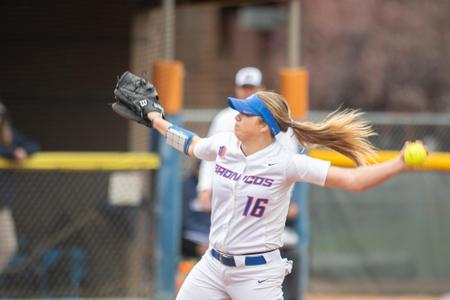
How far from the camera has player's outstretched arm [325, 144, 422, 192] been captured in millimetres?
4840

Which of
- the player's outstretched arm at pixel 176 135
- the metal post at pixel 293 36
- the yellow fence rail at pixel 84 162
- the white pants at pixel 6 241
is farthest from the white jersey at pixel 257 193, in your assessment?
the metal post at pixel 293 36

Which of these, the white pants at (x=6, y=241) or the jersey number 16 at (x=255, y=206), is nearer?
the jersey number 16 at (x=255, y=206)

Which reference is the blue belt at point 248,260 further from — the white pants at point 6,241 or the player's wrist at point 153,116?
the white pants at point 6,241

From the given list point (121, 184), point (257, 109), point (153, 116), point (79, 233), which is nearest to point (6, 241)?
point (79, 233)

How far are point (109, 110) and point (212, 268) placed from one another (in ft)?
21.9

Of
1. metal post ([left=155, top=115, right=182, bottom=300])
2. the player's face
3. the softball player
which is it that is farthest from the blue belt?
metal post ([left=155, top=115, right=182, bottom=300])

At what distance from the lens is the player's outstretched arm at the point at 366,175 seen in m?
4.84

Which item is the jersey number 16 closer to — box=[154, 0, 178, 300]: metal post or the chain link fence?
box=[154, 0, 178, 300]: metal post

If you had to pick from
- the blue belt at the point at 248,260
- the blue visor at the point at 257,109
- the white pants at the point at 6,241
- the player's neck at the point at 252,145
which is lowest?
the white pants at the point at 6,241

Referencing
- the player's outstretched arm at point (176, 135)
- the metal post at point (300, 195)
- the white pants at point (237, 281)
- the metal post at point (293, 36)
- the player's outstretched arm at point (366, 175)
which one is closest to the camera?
the player's outstretched arm at point (366, 175)

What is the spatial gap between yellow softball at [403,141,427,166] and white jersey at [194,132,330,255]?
0.58 metres

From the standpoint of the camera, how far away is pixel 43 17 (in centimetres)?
1190

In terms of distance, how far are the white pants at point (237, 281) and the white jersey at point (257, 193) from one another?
0.10 m

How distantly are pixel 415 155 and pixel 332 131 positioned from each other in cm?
75
